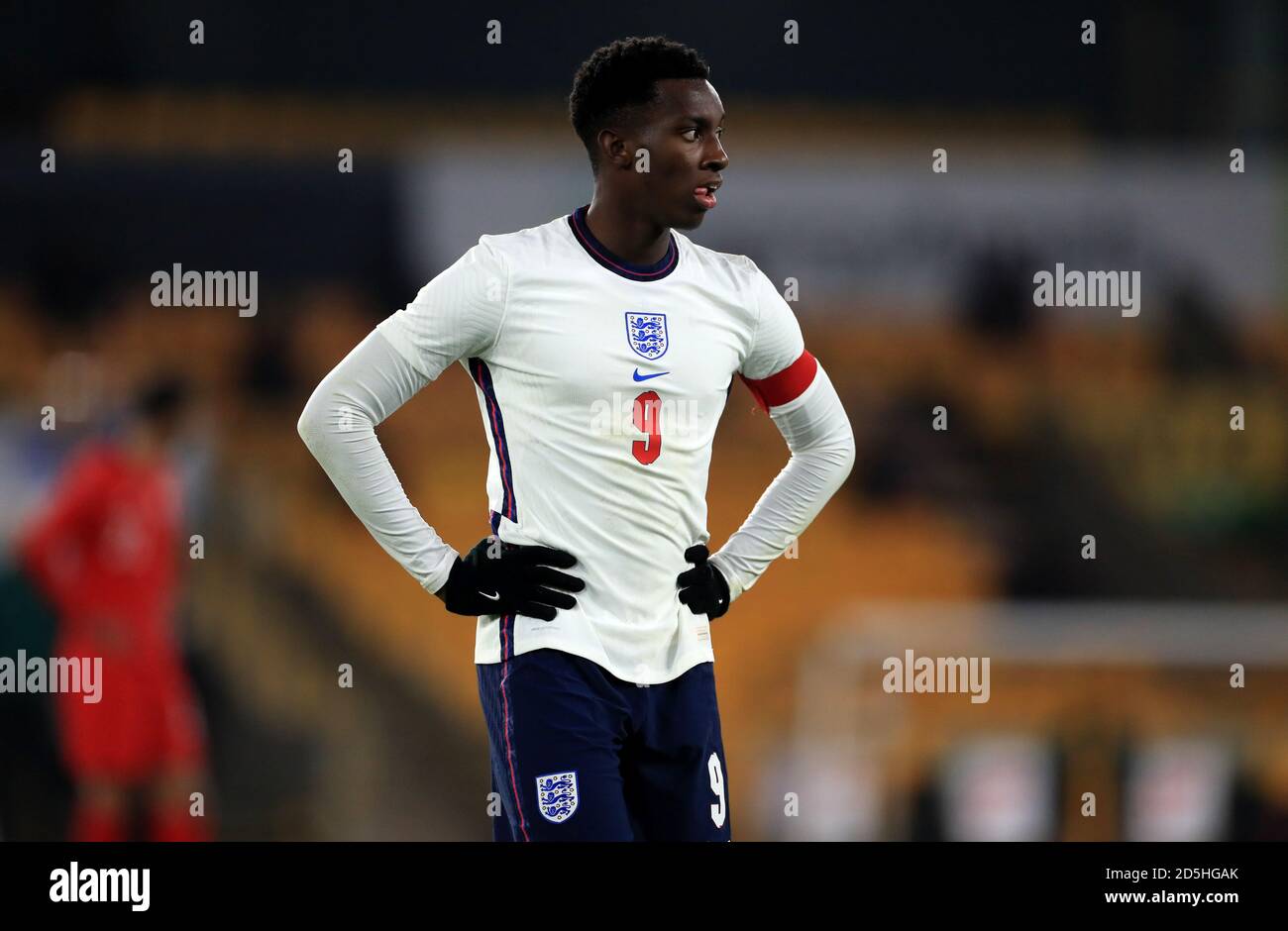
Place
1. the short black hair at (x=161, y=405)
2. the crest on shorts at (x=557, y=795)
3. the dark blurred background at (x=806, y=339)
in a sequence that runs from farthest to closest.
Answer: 1. the dark blurred background at (x=806, y=339)
2. the short black hair at (x=161, y=405)
3. the crest on shorts at (x=557, y=795)

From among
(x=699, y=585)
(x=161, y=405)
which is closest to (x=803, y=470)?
(x=699, y=585)

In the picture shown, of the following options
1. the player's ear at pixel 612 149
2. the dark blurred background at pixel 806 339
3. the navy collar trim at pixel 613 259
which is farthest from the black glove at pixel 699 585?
the dark blurred background at pixel 806 339

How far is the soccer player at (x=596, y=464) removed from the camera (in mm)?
2668

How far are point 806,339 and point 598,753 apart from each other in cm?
663

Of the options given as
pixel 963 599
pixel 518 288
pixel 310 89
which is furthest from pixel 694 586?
pixel 310 89

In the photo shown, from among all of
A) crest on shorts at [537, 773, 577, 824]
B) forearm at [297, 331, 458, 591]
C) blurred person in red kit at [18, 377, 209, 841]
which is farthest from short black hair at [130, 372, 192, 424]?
crest on shorts at [537, 773, 577, 824]

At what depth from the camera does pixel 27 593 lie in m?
7.20

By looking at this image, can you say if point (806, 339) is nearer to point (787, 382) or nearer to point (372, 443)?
point (787, 382)

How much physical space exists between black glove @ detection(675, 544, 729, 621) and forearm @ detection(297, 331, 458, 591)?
379 mm

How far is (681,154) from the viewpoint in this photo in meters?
2.76

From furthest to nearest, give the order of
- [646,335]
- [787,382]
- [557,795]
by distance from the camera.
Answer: [787,382], [646,335], [557,795]

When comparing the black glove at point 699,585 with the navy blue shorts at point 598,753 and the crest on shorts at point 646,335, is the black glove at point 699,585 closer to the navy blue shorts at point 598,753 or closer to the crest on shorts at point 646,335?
the navy blue shorts at point 598,753

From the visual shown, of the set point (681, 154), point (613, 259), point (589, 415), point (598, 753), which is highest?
point (681, 154)

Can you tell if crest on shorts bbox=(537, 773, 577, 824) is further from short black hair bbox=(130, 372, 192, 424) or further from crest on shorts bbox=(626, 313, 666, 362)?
short black hair bbox=(130, 372, 192, 424)
